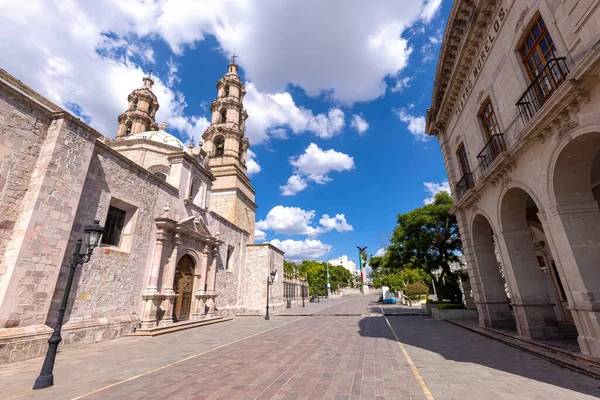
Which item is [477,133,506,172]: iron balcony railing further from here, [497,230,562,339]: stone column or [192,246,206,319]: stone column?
[192,246,206,319]: stone column

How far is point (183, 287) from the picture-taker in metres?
14.8

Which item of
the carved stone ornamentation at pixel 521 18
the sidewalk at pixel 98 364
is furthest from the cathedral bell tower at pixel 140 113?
the carved stone ornamentation at pixel 521 18

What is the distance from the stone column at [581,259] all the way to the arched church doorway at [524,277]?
220 cm

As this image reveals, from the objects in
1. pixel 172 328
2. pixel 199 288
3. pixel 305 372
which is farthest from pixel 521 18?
pixel 199 288

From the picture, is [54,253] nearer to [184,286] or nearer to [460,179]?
[184,286]

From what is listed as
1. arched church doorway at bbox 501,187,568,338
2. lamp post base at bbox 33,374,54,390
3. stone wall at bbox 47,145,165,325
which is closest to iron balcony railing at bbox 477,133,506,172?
arched church doorway at bbox 501,187,568,338

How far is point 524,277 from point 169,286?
48.5ft

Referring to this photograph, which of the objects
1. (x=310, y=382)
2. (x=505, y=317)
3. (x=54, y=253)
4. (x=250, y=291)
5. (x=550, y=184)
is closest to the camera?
(x=310, y=382)

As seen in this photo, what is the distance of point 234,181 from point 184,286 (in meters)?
14.6

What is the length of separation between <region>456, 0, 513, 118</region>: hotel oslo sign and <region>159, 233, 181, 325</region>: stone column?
15.4 meters

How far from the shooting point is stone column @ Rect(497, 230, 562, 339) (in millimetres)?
8047

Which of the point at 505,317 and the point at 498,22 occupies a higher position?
the point at 498,22

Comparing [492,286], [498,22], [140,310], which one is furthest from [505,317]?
[140,310]

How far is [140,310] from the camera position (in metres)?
11.5
